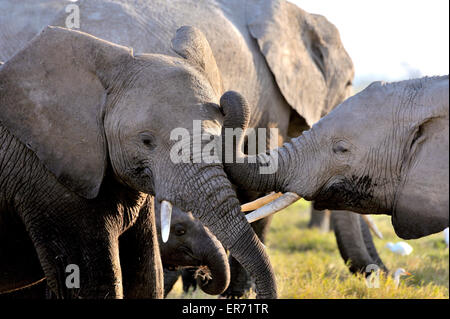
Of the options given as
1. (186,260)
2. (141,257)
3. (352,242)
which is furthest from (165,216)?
(352,242)

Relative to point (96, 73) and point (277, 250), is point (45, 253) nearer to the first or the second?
point (96, 73)

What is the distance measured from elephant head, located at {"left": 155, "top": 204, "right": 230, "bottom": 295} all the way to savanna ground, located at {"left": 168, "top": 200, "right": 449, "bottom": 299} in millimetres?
902

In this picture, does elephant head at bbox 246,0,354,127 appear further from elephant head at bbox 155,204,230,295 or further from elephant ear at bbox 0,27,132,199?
elephant ear at bbox 0,27,132,199

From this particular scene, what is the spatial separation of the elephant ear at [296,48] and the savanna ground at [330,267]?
1326mm

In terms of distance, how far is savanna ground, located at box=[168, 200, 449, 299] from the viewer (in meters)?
6.09

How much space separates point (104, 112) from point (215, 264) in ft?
4.58

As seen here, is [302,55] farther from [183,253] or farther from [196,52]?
[196,52]

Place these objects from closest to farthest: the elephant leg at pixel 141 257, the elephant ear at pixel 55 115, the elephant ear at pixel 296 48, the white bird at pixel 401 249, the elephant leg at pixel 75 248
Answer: the elephant ear at pixel 55 115 < the elephant leg at pixel 75 248 < the elephant leg at pixel 141 257 < the elephant ear at pixel 296 48 < the white bird at pixel 401 249

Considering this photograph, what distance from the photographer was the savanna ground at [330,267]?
6.09m

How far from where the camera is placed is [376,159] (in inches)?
159

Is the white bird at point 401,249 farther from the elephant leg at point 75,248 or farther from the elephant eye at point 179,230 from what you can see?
the elephant leg at point 75,248

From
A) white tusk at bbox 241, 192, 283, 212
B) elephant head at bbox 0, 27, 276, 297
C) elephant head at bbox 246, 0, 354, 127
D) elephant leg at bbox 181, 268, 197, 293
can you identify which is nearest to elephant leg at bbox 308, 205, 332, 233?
elephant head at bbox 246, 0, 354, 127

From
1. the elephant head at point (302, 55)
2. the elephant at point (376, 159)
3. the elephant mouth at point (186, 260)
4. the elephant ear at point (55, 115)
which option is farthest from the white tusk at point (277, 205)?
the elephant head at point (302, 55)
